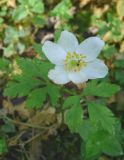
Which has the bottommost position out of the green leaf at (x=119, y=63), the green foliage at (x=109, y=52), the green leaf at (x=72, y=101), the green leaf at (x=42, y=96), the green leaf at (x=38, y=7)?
the green leaf at (x=72, y=101)

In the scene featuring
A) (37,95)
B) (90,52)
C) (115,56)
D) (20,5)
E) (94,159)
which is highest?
(20,5)

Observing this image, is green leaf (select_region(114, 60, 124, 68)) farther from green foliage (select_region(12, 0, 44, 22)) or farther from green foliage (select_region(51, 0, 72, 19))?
green foliage (select_region(12, 0, 44, 22))

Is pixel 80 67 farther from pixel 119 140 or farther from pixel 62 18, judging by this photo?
pixel 62 18

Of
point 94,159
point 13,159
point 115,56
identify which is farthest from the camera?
point 115,56

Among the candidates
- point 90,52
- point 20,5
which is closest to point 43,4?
point 20,5

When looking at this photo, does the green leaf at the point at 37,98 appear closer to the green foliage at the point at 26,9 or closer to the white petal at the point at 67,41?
the white petal at the point at 67,41

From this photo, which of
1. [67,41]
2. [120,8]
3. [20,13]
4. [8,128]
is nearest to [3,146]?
[8,128]

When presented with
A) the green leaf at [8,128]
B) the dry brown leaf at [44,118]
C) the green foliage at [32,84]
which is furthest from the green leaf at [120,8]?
the green foliage at [32,84]
